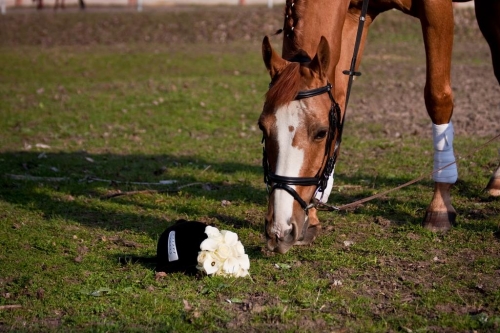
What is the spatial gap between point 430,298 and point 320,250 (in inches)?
45.4

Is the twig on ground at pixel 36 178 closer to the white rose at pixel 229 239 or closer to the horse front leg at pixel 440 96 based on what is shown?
the white rose at pixel 229 239

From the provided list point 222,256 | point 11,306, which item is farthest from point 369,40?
point 11,306

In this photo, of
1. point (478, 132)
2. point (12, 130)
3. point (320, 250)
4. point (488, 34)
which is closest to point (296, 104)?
point (320, 250)

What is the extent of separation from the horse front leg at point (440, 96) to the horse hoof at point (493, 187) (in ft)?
3.28

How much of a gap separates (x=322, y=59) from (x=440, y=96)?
162 centimetres

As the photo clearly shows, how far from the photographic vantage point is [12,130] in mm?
10906

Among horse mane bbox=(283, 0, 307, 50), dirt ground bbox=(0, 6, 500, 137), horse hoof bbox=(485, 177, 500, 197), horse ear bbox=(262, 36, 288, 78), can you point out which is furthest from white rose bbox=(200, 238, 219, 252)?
dirt ground bbox=(0, 6, 500, 137)

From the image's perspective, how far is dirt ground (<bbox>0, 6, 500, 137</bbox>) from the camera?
11781mm

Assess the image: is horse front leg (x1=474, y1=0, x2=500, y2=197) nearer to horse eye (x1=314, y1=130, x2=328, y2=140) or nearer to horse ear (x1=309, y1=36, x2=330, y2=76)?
horse ear (x1=309, y1=36, x2=330, y2=76)

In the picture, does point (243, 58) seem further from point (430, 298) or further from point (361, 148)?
point (430, 298)

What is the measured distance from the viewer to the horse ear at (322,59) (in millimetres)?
4566

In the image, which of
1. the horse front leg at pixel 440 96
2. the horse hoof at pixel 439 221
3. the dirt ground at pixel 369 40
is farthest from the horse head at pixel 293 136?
the dirt ground at pixel 369 40

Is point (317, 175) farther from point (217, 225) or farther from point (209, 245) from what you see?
point (217, 225)

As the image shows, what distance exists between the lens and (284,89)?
448cm
